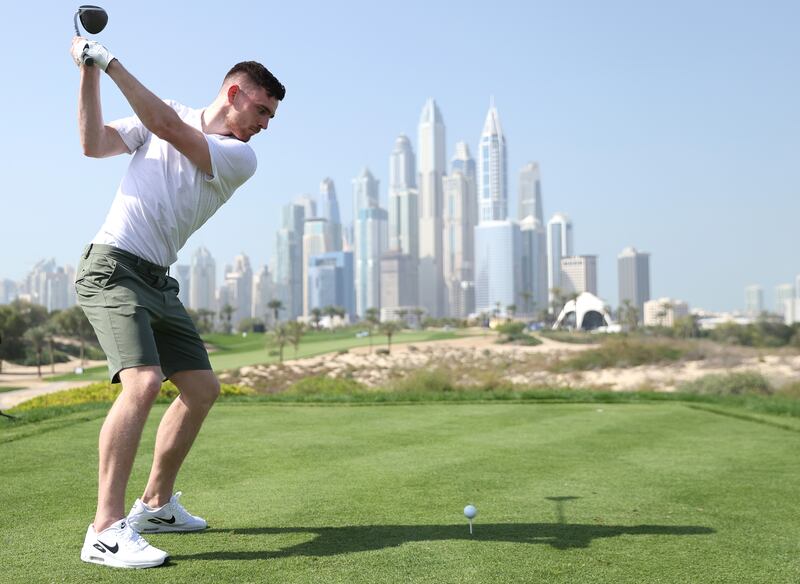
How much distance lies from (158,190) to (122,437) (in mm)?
1050

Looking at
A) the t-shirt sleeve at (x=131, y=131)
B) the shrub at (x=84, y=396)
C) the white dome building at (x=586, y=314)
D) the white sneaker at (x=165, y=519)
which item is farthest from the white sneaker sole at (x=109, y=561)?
the white dome building at (x=586, y=314)

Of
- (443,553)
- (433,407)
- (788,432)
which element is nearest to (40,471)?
(443,553)

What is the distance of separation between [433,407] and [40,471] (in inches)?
248

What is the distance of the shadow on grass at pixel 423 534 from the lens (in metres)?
3.36

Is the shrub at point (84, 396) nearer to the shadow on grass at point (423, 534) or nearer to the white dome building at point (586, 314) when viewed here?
the shadow on grass at point (423, 534)

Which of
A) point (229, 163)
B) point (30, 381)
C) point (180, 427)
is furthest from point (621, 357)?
point (229, 163)

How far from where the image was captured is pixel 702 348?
38469 mm

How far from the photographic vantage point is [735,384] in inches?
782

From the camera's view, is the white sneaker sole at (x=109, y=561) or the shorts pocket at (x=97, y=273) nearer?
the white sneaker sole at (x=109, y=561)

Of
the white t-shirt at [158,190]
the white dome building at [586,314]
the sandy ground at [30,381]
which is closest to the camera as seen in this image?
the white t-shirt at [158,190]

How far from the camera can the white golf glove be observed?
3320mm

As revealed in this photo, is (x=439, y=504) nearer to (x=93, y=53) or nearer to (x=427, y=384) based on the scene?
(x=93, y=53)

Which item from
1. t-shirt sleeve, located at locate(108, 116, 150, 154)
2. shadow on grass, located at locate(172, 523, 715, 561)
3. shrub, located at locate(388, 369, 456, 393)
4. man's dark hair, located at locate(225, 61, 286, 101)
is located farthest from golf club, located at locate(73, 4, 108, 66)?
shrub, located at locate(388, 369, 456, 393)

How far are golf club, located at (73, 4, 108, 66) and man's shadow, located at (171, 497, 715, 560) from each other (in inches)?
87.9
